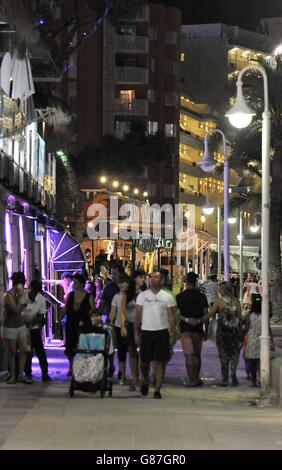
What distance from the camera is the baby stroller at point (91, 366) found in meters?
13.2

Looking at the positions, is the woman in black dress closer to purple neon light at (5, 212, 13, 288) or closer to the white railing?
purple neon light at (5, 212, 13, 288)

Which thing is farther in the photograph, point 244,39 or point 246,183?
point 244,39

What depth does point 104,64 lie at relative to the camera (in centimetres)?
6425

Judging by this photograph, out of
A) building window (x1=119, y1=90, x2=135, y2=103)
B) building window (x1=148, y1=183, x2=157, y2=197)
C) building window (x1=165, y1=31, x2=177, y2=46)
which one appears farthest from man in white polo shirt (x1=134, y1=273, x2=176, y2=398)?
building window (x1=165, y1=31, x2=177, y2=46)

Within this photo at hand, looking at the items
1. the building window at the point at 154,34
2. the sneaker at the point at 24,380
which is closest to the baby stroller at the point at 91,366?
the sneaker at the point at 24,380

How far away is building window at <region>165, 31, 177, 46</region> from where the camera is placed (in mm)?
70000

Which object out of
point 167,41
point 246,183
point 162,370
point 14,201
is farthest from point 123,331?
point 167,41

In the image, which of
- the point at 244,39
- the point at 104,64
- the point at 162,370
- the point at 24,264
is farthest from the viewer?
the point at 244,39

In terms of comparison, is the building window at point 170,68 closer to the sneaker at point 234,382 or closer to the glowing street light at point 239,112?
the glowing street light at point 239,112

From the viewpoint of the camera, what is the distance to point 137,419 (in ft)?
36.5

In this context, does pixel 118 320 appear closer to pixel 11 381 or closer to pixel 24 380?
pixel 24 380

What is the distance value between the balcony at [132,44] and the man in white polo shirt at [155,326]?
173 ft

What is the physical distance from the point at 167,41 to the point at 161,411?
60.5m
